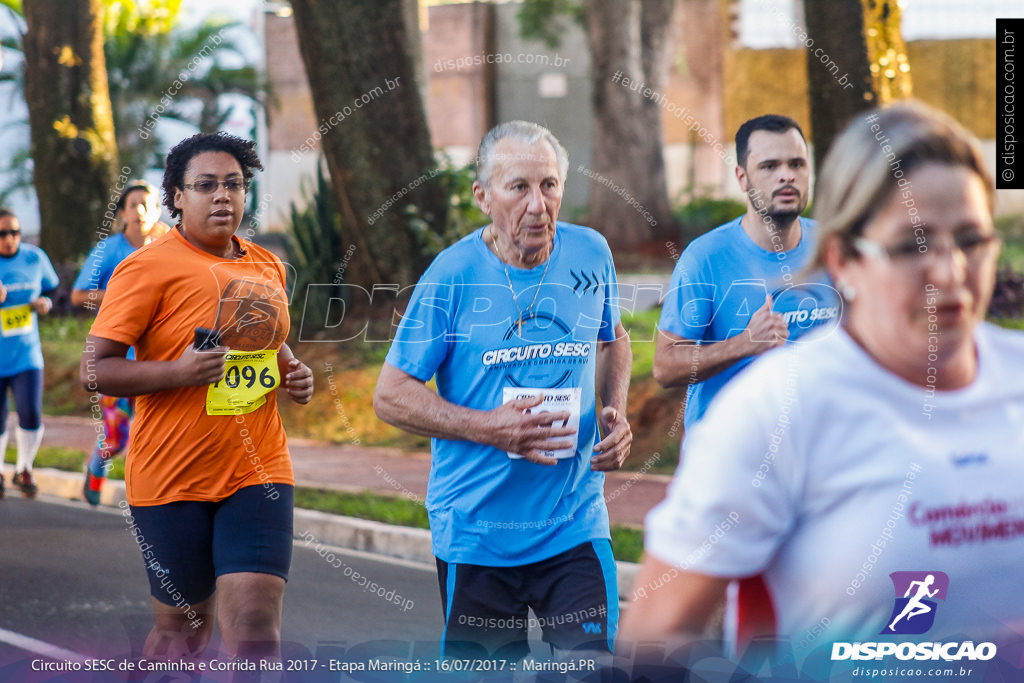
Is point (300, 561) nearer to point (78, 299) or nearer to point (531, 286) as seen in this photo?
point (78, 299)

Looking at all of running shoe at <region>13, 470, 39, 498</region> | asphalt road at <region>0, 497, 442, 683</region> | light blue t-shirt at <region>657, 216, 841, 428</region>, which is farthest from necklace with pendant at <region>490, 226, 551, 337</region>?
running shoe at <region>13, 470, 39, 498</region>

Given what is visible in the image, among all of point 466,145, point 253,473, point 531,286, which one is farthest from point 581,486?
point 466,145

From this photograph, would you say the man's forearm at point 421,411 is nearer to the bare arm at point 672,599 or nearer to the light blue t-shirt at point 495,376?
the light blue t-shirt at point 495,376

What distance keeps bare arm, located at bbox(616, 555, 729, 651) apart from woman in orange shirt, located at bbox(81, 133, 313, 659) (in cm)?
204

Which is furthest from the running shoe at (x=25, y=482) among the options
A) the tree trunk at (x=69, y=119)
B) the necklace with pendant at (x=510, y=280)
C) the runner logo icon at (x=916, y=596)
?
the runner logo icon at (x=916, y=596)

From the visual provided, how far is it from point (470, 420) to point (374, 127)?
771cm

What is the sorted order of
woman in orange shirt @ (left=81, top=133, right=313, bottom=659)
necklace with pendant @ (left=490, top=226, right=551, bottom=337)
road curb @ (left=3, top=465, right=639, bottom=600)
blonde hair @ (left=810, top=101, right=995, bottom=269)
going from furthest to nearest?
road curb @ (left=3, top=465, right=639, bottom=600), woman in orange shirt @ (left=81, top=133, right=313, bottom=659), necklace with pendant @ (left=490, top=226, right=551, bottom=337), blonde hair @ (left=810, top=101, right=995, bottom=269)

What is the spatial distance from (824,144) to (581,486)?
5.53 meters

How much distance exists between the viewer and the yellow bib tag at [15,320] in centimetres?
813

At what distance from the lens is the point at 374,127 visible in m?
10.7

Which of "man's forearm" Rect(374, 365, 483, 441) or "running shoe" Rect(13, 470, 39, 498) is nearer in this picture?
"man's forearm" Rect(374, 365, 483, 441)

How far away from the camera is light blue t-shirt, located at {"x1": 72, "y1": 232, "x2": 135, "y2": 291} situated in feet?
23.3

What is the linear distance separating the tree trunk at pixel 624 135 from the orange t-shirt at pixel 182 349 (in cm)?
1169

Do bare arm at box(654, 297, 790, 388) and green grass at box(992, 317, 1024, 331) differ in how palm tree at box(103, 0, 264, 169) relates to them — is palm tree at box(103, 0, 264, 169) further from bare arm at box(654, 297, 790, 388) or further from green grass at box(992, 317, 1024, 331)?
bare arm at box(654, 297, 790, 388)
